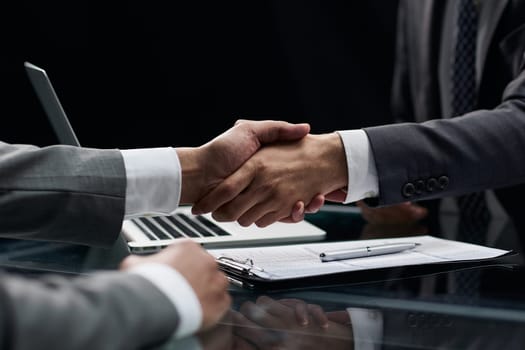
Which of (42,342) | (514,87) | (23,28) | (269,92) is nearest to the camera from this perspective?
(42,342)

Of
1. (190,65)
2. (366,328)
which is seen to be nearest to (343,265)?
A: (366,328)

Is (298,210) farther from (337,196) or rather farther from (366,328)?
(366,328)

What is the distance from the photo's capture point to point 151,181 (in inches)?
44.1

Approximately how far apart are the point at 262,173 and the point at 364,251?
27 cm

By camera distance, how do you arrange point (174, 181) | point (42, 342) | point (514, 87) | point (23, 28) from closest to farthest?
point (42, 342) < point (174, 181) < point (514, 87) < point (23, 28)

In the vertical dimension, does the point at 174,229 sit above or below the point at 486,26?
below

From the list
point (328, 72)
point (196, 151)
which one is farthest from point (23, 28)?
point (196, 151)

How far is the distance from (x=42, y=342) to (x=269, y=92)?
223 cm

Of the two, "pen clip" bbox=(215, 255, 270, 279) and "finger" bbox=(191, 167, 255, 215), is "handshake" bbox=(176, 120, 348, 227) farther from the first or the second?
"pen clip" bbox=(215, 255, 270, 279)

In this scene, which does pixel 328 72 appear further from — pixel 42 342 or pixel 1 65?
pixel 42 342

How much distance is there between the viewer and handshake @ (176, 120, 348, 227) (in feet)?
3.92

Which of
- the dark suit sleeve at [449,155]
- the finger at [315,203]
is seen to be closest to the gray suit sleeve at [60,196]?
the finger at [315,203]

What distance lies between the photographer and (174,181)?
117 cm

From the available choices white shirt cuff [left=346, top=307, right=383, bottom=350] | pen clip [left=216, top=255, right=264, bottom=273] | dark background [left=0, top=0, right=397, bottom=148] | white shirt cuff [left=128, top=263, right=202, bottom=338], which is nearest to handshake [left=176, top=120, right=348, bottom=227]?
pen clip [left=216, top=255, right=264, bottom=273]
